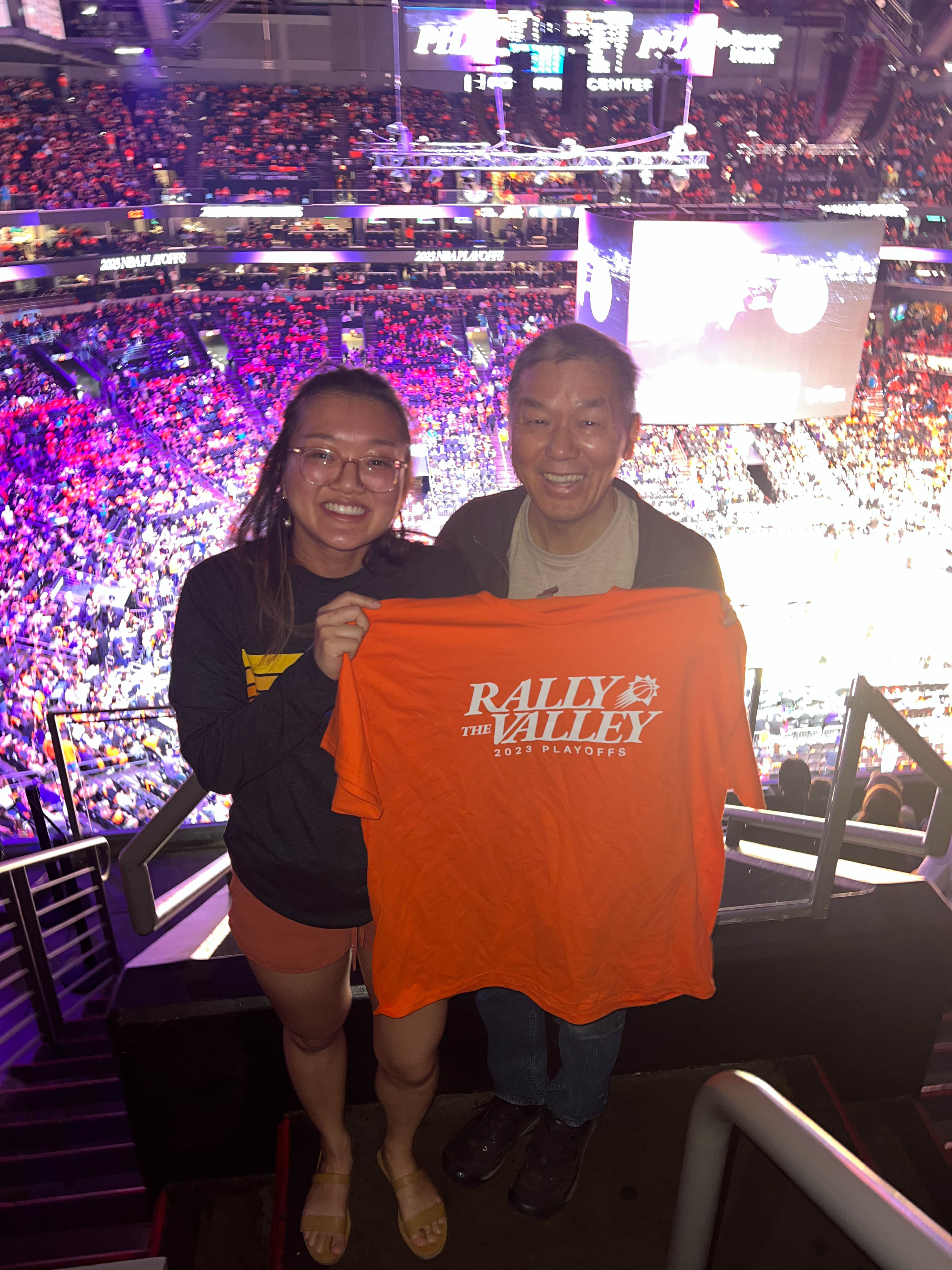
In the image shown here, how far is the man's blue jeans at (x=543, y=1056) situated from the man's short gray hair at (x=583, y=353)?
49.4 inches

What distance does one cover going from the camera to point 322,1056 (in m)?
1.54

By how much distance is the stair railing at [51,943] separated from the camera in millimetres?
2365

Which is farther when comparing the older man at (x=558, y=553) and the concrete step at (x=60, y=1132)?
the concrete step at (x=60, y=1132)

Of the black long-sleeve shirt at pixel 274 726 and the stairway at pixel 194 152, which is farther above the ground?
the stairway at pixel 194 152

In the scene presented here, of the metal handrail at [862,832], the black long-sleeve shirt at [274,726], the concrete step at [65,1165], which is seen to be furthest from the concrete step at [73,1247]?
the metal handrail at [862,832]

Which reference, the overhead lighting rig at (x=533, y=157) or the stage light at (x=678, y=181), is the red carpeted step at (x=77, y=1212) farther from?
the stage light at (x=678, y=181)

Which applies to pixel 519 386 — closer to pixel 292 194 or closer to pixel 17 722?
pixel 17 722

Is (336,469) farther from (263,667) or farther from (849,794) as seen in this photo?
(849,794)

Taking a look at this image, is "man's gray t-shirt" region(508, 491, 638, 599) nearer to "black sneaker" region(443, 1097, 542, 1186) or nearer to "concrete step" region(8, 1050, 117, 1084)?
"black sneaker" region(443, 1097, 542, 1186)

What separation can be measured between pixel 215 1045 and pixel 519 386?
1575 millimetres

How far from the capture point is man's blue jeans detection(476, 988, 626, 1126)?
5.08ft

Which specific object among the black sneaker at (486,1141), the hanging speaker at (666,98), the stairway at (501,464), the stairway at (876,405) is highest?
the hanging speaker at (666,98)

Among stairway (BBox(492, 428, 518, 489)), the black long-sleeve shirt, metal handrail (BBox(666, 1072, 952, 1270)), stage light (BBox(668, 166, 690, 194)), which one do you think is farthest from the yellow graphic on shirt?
stage light (BBox(668, 166, 690, 194))

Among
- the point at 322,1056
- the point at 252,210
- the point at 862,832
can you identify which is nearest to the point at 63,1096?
the point at 322,1056
